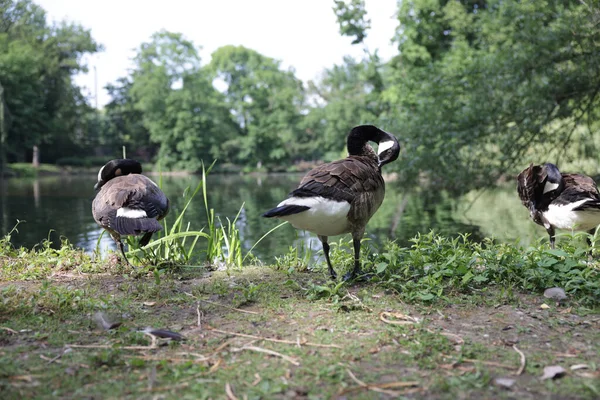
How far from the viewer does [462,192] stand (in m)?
15.5

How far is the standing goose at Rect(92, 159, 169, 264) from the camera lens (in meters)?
4.82

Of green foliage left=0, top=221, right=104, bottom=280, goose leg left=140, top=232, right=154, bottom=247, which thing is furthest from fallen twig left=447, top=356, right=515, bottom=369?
green foliage left=0, top=221, right=104, bottom=280

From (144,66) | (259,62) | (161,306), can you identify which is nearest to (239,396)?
(161,306)

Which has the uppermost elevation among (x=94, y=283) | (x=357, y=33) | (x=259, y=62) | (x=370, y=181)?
(x=259, y=62)

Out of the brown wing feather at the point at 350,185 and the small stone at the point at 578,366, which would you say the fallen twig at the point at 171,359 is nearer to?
the brown wing feather at the point at 350,185

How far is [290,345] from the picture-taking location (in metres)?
3.05

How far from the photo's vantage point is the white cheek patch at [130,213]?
500 centimetres

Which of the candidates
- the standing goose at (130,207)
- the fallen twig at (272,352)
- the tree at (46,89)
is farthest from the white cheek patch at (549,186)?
the tree at (46,89)

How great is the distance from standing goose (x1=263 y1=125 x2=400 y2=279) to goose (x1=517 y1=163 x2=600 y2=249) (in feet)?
7.76

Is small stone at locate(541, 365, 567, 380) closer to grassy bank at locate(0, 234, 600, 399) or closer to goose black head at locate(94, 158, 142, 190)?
grassy bank at locate(0, 234, 600, 399)

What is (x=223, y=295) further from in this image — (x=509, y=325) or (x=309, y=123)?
(x=309, y=123)

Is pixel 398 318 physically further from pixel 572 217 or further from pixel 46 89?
pixel 46 89

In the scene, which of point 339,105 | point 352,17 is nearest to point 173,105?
point 339,105

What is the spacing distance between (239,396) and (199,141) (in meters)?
62.9
